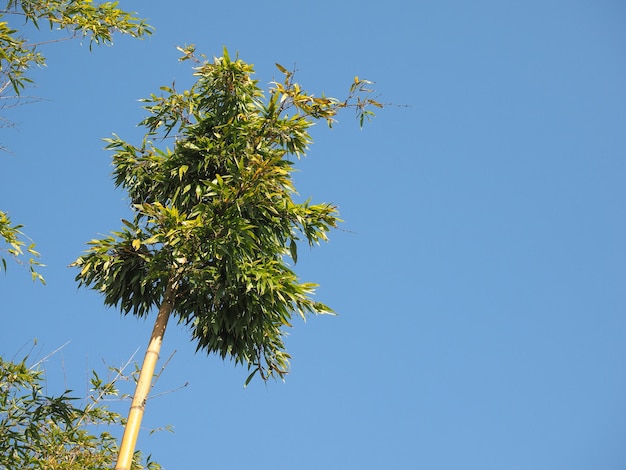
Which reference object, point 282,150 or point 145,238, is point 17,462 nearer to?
point 145,238

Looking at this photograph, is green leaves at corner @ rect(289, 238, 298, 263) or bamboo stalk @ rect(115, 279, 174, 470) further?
green leaves at corner @ rect(289, 238, 298, 263)

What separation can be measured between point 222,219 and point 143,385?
56.8 inches

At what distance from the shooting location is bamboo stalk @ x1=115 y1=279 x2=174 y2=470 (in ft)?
16.2

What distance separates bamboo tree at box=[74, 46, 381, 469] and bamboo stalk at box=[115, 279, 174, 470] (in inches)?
0.4

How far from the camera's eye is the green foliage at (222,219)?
5.55 m

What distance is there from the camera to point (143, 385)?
5219 millimetres

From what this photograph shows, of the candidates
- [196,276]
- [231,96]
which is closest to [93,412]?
[196,276]

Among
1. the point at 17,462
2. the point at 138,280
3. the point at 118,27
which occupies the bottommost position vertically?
the point at 17,462

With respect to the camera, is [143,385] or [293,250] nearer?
[143,385]

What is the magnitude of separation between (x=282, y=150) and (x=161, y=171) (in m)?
1.21

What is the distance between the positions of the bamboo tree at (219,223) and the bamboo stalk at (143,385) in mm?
10

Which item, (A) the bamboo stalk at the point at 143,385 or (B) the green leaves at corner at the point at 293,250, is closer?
(A) the bamboo stalk at the point at 143,385

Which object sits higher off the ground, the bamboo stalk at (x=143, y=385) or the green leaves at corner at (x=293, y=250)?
the green leaves at corner at (x=293, y=250)

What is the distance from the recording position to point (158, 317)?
5.64 m
